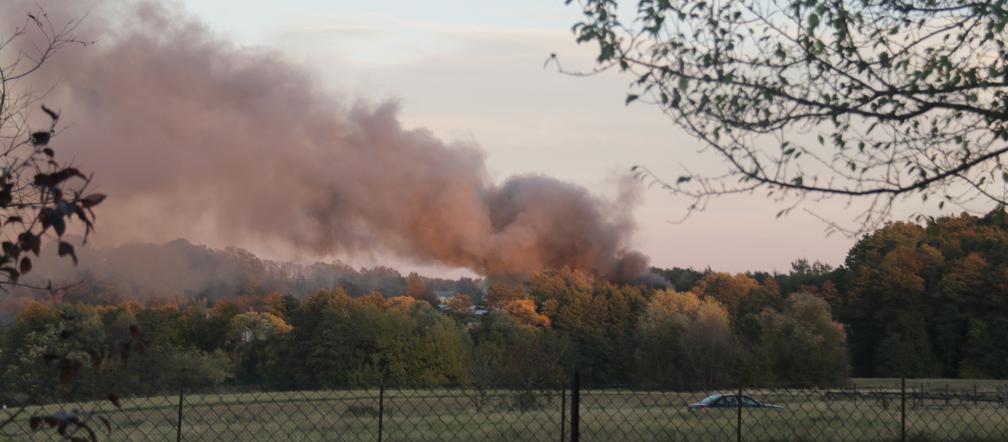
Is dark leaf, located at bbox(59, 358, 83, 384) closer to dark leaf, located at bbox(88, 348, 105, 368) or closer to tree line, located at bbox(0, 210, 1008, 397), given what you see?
dark leaf, located at bbox(88, 348, 105, 368)

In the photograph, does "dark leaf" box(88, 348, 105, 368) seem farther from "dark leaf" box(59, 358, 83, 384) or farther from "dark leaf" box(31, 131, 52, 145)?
"dark leaf" box(31, 131, 52, 145)

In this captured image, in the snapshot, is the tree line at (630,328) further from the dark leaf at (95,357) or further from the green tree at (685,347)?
the dark leaf at (95,357)

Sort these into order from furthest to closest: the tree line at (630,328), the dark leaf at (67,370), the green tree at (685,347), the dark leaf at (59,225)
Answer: the green tree at (685,347), the tree line at (630,328), the dark leaf at (67,370), the dark leaf at (59,225)

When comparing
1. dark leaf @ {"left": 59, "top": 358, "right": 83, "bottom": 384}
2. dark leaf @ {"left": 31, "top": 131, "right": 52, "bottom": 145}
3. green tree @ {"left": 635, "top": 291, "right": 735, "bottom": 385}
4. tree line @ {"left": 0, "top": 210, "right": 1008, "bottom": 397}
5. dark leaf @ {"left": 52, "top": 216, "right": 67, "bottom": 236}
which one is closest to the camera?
dark leaf @ {"left": 52, "top": 216, "right": 67, "bottom": 236}

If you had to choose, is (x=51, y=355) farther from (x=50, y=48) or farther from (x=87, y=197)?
(x=50, y=48)

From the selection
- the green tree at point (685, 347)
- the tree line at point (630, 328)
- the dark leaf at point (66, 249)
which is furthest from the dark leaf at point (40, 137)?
the green tree at point (685, 347)

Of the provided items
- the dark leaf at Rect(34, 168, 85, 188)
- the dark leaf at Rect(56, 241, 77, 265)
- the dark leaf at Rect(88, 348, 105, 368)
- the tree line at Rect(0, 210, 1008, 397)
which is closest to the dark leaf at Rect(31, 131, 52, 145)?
the dark leaf at Rect(34, 168, 85, 188)

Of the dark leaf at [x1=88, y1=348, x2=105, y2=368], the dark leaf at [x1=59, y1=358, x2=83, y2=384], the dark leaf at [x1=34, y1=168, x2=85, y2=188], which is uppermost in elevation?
the dark leaf at [x1=34, y1=168, x2=85, y2=188]

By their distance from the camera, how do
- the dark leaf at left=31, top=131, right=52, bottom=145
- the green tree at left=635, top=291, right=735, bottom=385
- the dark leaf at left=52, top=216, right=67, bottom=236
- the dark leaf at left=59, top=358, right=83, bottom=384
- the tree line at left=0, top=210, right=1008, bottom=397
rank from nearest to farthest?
the dark leaf at left=52, top=216, right=67, bottom=236
the dark leaf at left=59, top=358, right=83, bottom=384
the dark leaf at left=31, top=131, right=52, bottom=145
the tree line at left=0, top=210, right=1008, bottom=397
the green tree at left=635, top=291, right=735, bottom=385

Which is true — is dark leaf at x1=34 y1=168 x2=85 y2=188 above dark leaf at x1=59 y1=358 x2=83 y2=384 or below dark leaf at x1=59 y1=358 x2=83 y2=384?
above

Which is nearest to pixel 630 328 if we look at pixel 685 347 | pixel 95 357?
pixel 685 347

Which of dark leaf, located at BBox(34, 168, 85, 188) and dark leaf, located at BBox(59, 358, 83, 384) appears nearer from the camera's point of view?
dark leaf, located at BBox(34, 168, 85, 188)

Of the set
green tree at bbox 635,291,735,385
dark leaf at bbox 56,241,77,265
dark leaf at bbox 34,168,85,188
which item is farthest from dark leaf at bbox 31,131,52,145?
green tree at bbox 635,291,735,385

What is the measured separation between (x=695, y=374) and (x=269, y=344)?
31143 mm
